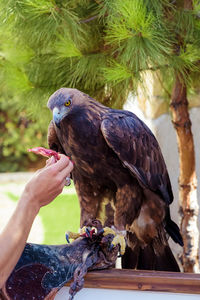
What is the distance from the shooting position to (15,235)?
3.92 feet

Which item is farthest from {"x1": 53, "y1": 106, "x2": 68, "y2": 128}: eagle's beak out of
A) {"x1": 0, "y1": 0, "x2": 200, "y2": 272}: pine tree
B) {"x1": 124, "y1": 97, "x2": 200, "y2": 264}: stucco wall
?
{"x1": 124, "y1": 97, "x2": 200, "y2": 264}: stucco wall

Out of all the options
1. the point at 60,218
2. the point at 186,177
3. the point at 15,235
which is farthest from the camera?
the point at 60,218

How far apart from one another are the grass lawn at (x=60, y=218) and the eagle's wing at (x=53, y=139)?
3.02m

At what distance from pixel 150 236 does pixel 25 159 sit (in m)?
6.09

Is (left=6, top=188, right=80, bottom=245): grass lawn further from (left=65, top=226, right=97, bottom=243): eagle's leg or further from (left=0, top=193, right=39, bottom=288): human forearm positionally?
(left=0, top=193, right=39, bottom=288): human forearm

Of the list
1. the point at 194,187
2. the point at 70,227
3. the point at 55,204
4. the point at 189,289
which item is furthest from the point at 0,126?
the point at 189,289

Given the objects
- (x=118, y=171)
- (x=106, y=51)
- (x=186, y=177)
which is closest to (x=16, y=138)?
(x=186, y=177)

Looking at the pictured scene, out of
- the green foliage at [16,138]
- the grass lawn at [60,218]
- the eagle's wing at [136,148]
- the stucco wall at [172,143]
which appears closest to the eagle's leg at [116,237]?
the eagle's wing at [136,148]

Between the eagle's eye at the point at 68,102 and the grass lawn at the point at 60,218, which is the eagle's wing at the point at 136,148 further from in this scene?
the grass lawn at the point at 60,218

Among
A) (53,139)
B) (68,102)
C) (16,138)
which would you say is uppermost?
(16,138)

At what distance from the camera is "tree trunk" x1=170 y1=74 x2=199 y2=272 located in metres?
2.49

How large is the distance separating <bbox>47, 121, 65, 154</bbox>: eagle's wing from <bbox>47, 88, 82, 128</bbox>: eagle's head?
140mm

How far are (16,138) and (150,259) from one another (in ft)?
18.9

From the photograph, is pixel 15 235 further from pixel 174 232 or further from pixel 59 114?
pixel 174 232
